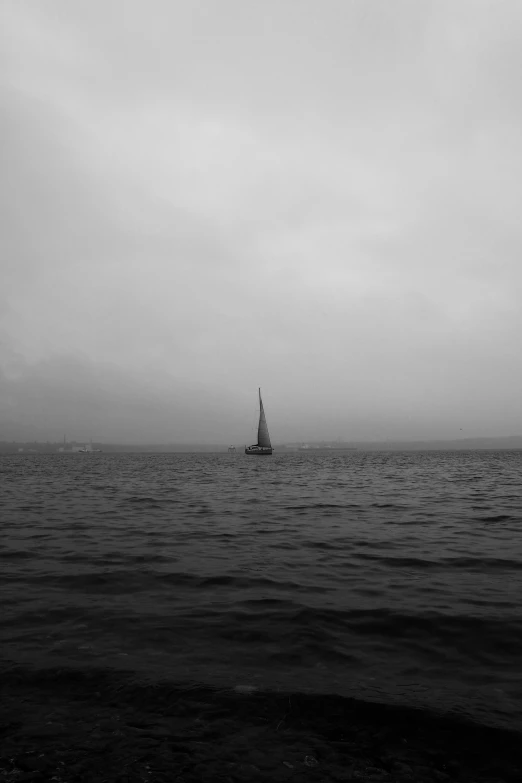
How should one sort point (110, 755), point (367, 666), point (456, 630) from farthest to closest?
point (456, 630), point (367, 666), point (110, 755)

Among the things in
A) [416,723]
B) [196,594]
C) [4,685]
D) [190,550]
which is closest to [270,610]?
[196,594]

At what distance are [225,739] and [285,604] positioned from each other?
4.03 m

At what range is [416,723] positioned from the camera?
16.8ft

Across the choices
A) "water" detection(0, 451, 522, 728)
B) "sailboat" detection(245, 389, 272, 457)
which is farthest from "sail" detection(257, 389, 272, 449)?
"water" detection(0, 451, 522, 728)

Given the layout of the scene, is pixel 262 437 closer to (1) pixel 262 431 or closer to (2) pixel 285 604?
(1) pixel 262 431

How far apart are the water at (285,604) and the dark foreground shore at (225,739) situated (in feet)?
1.37

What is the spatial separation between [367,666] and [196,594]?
417 cm

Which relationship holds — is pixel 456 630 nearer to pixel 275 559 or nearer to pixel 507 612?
pixel 507 612

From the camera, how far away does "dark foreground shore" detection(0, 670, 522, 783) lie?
4.41m

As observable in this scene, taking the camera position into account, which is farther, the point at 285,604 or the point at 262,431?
the point at 262,431

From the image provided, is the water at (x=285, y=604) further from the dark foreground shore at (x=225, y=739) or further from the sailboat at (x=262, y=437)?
the sailboat at (x=262, y=437)

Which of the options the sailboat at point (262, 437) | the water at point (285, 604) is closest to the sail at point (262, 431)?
the sailboat at point (262, 437)

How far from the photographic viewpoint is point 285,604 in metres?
8.87

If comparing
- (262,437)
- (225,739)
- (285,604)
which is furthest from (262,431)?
(225,739)
